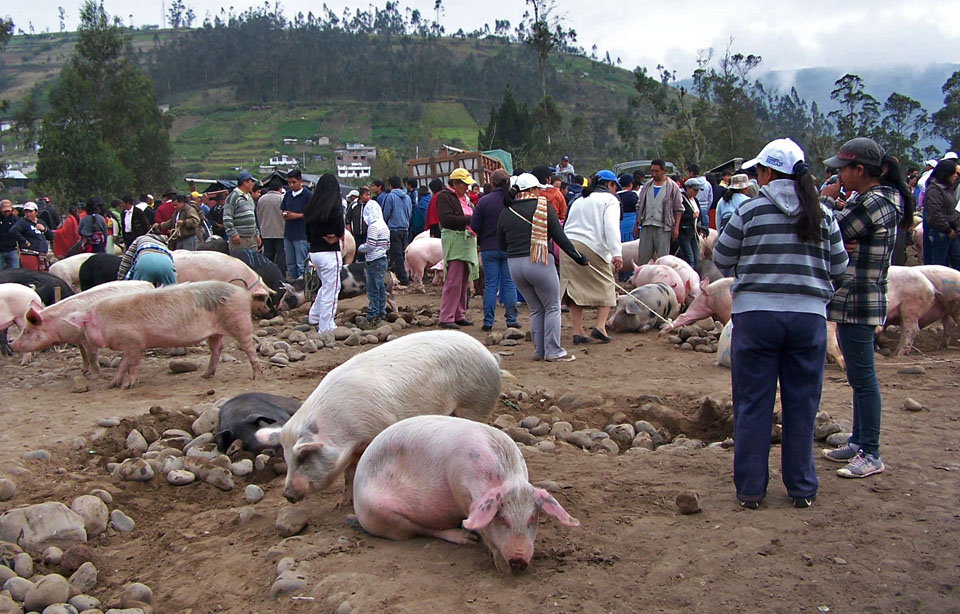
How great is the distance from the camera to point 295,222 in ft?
41.0

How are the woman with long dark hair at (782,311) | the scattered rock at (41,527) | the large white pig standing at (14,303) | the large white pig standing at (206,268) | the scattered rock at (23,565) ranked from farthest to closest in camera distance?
the large white pig standing at (206,268)
the large white pig standing at (14,303)
the scattered rock at (41,527)
the scattered rock at (23,565)
the woman with long dark hair at (782,311)

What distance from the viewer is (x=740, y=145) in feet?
156

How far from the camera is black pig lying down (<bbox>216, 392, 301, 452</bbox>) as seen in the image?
6.20 meters

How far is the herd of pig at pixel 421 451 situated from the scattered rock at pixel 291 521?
78 mm

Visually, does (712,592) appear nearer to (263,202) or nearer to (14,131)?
(263,202)

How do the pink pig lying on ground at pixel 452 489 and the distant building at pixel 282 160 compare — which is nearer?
the pink pig lying on ground at pixel 452 489

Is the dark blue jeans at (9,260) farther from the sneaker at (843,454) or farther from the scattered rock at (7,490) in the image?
the sneaker at (843,454)

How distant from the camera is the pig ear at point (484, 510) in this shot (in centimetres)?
367

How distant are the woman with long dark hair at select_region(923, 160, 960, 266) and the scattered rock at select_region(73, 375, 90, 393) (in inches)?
385

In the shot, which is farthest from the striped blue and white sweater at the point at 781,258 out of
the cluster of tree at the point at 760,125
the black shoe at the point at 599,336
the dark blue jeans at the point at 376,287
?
the cluster of tree at the point at 760,125

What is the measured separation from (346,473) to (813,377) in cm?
272

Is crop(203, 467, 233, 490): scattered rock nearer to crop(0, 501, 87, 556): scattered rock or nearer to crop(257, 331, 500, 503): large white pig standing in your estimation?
crop(257, 331, 500, 503): large white pig standing

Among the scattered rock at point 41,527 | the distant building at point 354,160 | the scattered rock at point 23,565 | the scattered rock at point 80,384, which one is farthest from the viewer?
the distant building at point 354,160

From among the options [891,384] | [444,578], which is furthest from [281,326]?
[444,578]
